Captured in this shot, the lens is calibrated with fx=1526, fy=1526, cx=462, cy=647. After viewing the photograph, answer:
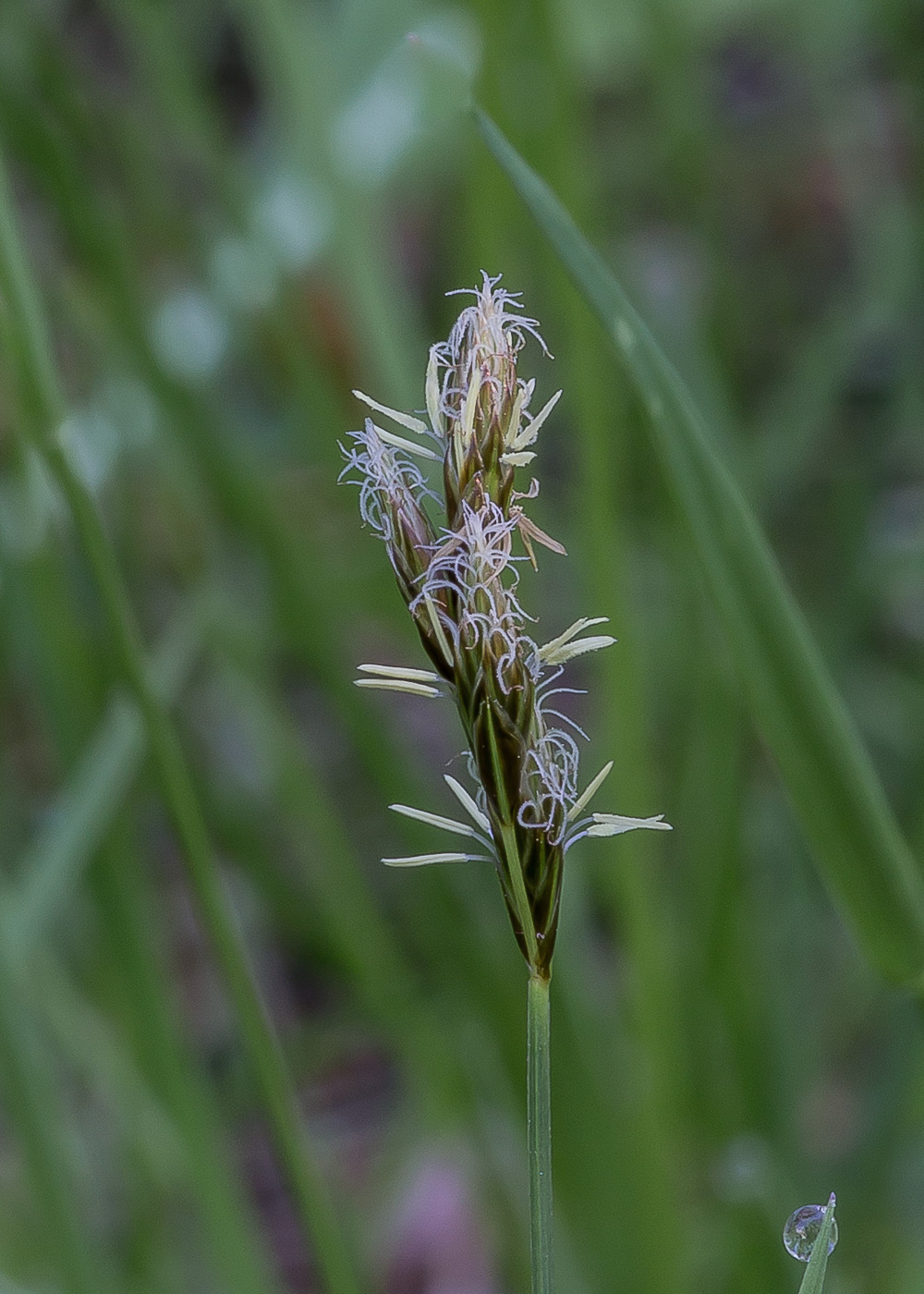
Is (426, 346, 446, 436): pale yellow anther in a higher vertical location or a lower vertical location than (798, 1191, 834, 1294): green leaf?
higher

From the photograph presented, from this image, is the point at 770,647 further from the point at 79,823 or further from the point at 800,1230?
the point at 79,823

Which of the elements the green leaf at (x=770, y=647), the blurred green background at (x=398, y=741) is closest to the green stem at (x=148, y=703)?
the blurred green background at (x=398, y=741)

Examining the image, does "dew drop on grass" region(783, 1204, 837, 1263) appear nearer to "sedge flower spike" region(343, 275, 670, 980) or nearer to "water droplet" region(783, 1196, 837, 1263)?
"water droplet" region(783, 1196, 837, 1263)

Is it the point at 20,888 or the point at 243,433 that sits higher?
the point at 243,433

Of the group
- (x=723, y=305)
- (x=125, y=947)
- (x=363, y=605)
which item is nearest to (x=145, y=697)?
(x=125, y=947)

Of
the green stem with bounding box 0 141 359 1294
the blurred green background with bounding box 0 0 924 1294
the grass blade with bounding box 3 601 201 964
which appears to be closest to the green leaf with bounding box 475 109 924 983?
the blurred green background with bounding box 0 0 924 1294

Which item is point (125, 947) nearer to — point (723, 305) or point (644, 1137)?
point (644, 1137)

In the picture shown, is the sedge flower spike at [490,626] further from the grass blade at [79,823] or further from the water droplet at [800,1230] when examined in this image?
the grass blade at [79,823]
